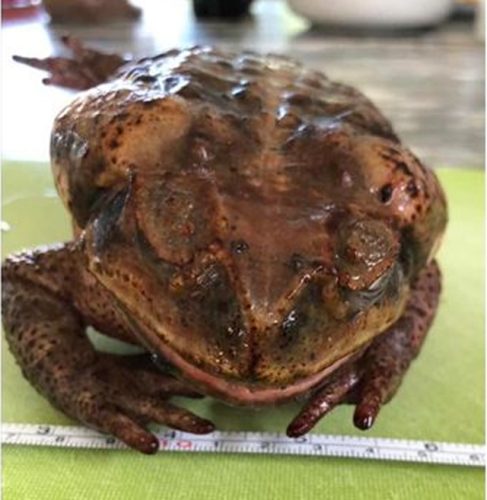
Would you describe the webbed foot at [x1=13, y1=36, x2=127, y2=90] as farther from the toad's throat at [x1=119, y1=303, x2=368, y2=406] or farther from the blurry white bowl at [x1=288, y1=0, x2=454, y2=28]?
the blurry white bowl at [x1=288, y1=0, x2=454, y2=28]

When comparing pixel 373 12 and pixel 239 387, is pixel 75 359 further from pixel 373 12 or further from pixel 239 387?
pixel 373 12

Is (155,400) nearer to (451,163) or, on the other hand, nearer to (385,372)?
(385,372)

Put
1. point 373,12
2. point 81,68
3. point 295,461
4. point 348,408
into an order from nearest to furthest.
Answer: point 295,461
point 348,408
point 81,68
point 373,12

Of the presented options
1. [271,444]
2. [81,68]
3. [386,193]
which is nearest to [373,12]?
[81,68]

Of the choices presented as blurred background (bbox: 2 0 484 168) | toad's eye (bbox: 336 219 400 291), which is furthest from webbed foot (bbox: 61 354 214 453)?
blurred background (bbox: 2 0 484 168)

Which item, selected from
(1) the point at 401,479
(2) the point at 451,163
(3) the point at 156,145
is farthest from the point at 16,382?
(2) the point at 451,163

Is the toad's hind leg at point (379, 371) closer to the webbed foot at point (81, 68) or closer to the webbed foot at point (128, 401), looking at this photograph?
the webbed foot at point (128, 401)

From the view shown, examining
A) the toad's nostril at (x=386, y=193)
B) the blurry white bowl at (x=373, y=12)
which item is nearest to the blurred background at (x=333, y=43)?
the blurry white bowl at (x=373, y=12)
